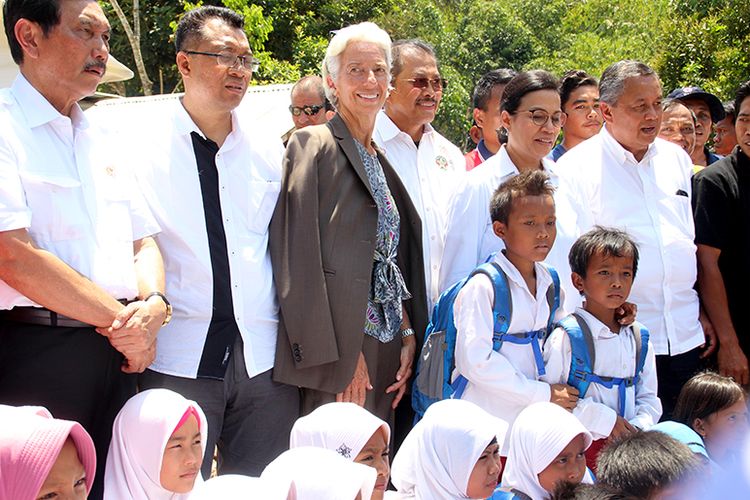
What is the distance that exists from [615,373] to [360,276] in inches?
51.2

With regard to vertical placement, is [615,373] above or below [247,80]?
below

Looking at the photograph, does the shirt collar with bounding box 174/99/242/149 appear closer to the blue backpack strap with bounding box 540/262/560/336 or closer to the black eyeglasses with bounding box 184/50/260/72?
the black eyeglasses with bounding box 184/50/260/72

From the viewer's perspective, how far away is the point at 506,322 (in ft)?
12.4

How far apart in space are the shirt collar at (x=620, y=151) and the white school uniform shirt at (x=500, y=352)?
1076 mm

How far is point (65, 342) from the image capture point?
119 inches

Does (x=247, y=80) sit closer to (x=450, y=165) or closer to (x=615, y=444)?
(x=450, y=165)

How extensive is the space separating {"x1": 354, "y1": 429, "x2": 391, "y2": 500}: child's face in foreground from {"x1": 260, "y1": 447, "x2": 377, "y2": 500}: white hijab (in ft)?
1.13

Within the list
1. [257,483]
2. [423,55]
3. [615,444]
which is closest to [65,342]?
[257,483]

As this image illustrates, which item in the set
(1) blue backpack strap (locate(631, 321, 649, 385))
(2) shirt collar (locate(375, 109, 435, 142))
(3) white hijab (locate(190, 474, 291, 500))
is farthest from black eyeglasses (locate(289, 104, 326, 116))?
(3) white hijab (locate(190, 474, 291, 500))

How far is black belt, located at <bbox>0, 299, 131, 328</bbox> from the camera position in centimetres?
298

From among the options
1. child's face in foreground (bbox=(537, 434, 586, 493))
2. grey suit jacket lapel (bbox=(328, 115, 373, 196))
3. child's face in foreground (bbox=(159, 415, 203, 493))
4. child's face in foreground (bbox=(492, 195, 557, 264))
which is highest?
grey suit jacket lapel (bbox=(328, 115, 373, 196))

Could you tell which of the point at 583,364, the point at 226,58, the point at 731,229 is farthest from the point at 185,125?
the point at 731,229

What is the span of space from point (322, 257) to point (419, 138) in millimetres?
1304

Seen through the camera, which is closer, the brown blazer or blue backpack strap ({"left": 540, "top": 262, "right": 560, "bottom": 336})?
the brown blazer
